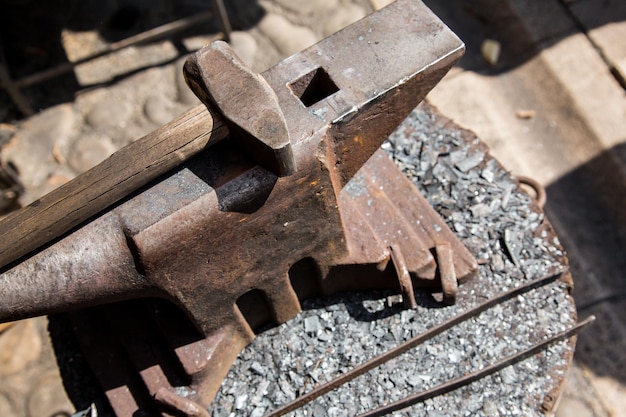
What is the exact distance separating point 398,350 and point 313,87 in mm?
1149

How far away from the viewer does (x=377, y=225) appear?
2.84 metres

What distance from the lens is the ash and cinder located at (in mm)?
2682

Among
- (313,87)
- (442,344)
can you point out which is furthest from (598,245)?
(313,87)

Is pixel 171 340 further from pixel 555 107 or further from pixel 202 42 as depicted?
pixel 555 107

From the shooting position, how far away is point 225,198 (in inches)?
85.0

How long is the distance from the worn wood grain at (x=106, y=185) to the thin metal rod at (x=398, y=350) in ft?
3.64

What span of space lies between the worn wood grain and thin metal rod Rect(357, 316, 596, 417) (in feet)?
4.22

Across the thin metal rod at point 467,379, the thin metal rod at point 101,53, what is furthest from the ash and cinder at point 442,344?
the thin metal rod at point 101,53

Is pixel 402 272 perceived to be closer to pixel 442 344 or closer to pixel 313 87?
pixel 442 344

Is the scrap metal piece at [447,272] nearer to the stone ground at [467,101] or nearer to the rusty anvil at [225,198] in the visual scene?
the rusty anvil at [225,198]

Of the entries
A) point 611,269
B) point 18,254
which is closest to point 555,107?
point 611,269

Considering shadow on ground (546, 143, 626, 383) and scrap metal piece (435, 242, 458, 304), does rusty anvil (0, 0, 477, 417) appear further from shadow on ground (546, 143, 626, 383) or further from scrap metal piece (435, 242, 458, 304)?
shadow on ground (546, 143, 626, 383)

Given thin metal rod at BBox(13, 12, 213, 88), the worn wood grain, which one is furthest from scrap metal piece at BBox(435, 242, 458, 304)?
thin metal rod at BBox(13, 12, 213, 88)

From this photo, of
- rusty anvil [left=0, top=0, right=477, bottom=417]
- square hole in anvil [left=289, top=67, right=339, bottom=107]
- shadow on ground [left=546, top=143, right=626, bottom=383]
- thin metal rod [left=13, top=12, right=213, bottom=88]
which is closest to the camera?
rusty anvil [left=0, top=0, right=477, bottom=417]
